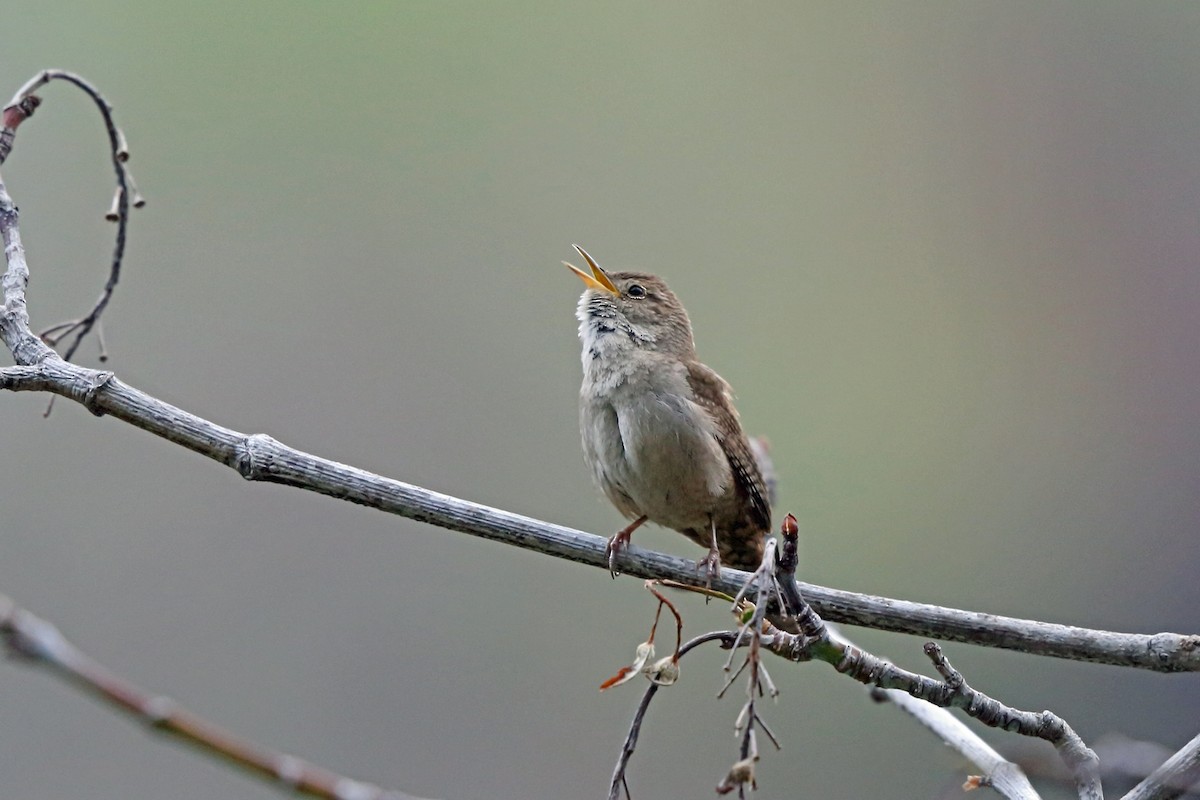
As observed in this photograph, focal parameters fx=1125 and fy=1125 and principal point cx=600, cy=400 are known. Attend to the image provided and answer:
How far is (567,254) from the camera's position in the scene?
374 inches

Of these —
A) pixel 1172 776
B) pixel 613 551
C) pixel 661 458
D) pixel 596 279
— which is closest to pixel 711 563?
pixel 661 458

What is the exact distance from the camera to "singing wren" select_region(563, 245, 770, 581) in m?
3.79

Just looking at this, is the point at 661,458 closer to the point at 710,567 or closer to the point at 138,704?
the point at 710,567

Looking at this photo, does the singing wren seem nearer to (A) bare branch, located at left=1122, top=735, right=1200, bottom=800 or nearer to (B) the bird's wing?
(B) the bird's wing

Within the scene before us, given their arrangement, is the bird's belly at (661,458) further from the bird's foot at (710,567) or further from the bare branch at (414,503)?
the bare branch at (414,503)

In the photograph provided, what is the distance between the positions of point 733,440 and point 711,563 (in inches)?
25.8

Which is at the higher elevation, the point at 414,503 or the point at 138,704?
the point at 414,503

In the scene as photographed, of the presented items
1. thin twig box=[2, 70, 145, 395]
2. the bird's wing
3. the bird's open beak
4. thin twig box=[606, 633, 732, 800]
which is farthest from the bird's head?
thin twig box=[606, 633, 732, 800]

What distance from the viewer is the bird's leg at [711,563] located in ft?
9.40

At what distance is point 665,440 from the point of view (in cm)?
377

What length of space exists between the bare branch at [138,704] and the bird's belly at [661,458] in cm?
272

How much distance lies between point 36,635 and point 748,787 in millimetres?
843

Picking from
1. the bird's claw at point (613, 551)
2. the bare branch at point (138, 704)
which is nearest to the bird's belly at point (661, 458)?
the bird's claw at point (613, 551)

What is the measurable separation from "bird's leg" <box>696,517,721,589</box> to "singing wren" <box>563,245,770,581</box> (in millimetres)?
11
